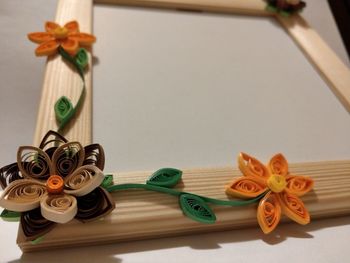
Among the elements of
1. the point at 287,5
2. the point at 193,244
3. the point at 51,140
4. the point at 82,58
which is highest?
the point at 287,5

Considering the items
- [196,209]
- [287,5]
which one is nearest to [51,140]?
[196,209]

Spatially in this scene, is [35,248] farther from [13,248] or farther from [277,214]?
[277,214]

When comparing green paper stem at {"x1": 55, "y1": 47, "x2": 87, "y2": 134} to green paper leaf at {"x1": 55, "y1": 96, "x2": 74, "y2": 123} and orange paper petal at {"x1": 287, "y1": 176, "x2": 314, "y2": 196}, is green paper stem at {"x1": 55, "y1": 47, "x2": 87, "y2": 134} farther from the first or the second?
orange paper petal at {"x1": 287, "y1": 176, "x2": 314, "y2": 196}

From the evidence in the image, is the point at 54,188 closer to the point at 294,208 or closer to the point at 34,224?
the point at 34,224

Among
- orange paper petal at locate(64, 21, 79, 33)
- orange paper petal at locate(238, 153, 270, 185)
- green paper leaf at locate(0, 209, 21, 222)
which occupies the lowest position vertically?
green paper leaf at locate(0, 209, 21, 222)

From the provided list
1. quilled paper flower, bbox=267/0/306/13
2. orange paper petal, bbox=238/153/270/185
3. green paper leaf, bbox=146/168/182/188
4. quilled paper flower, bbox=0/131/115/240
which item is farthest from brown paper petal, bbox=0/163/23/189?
quilled paper flower, bbox=267/0/306/13

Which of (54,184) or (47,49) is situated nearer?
(54,184)

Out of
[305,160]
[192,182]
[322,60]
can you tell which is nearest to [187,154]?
[192,182]
